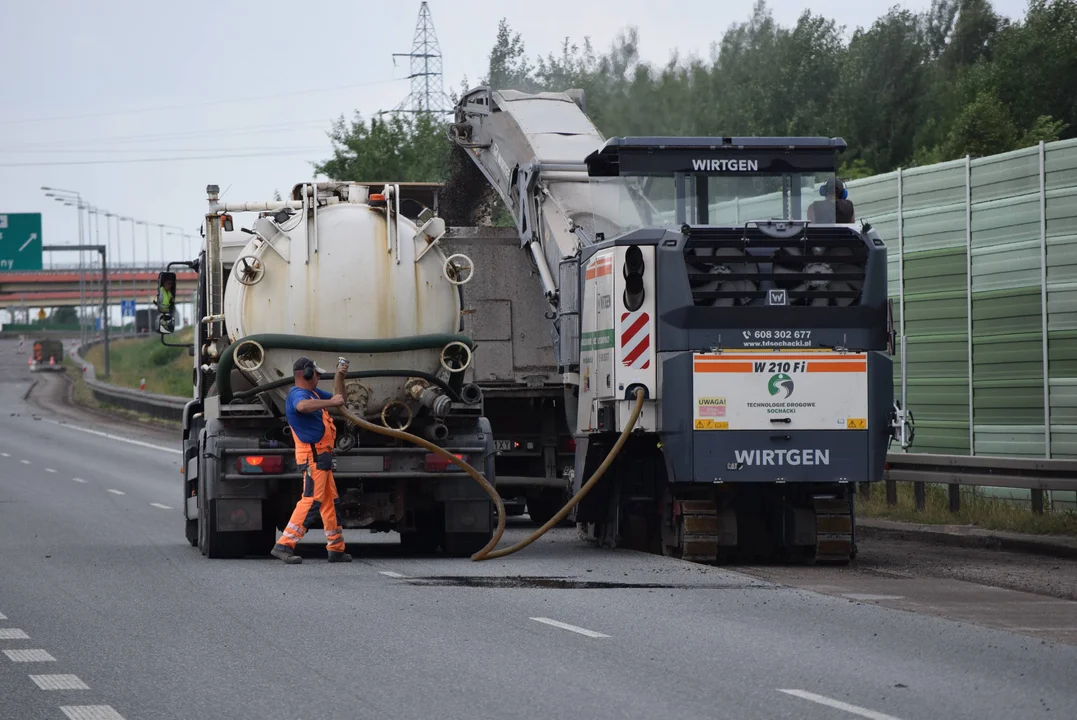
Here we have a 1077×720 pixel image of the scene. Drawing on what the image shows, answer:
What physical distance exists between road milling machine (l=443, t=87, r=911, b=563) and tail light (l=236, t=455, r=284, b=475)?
1986 mm

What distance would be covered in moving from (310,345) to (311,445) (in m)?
1.02

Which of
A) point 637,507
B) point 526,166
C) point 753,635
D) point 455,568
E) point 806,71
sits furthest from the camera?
point 806,71

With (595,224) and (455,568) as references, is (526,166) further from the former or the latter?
(455,568)

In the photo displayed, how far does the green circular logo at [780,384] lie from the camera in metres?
15.6

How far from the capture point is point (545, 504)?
21.3m

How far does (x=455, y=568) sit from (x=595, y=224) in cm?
435

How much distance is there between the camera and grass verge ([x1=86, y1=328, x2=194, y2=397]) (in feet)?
212

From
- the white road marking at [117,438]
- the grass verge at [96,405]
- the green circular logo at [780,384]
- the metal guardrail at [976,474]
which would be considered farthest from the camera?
the grass verge at [96,405]

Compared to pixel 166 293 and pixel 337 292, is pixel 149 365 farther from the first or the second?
pixel 337 292

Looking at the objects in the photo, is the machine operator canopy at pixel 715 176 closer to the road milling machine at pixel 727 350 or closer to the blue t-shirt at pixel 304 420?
the road milling machine at pixel 727 350

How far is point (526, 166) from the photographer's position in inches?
782

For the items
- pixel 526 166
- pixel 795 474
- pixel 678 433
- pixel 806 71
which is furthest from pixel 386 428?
pixel 806 71

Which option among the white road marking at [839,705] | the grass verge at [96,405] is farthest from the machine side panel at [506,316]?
the grass verge at [96,405]

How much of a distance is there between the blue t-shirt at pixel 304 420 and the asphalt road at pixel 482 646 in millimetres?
1137
